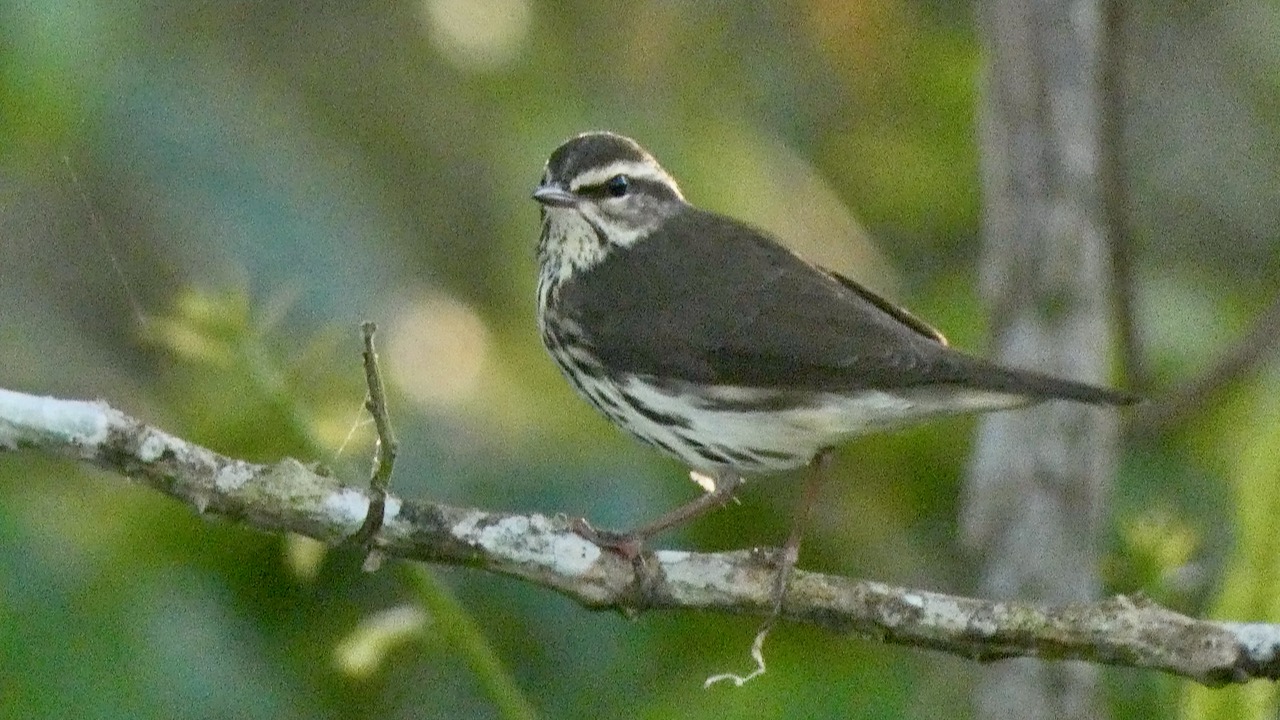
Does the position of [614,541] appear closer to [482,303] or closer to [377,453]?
[377,453]

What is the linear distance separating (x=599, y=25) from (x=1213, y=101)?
2.60 meters

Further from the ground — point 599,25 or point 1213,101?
point 599,25

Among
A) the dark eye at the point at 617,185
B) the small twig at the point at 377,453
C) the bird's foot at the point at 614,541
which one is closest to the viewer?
the small twig at the point at 377,453

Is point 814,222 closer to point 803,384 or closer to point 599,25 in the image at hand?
point 599,25

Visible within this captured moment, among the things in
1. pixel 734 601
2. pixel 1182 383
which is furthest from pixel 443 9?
pixel 734 601

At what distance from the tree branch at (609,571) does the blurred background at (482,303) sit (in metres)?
0.16

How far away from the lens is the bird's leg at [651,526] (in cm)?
321

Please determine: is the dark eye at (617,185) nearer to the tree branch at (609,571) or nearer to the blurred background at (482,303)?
the blurred background at (482,303)

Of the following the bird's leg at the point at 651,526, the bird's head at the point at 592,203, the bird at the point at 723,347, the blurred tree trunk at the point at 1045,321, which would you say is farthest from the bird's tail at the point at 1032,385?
the bird's head at the point at 592,203

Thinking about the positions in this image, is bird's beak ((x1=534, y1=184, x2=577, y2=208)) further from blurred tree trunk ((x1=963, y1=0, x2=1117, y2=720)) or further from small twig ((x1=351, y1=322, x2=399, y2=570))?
small twig ((x1=351, y1=322, x2=399, y2=570))

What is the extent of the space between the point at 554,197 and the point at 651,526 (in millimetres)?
905

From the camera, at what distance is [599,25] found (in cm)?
648

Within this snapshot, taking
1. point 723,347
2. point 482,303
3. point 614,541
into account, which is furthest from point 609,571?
point 482,303

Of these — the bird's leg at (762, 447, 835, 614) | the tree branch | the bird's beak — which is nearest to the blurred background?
the tree branch
